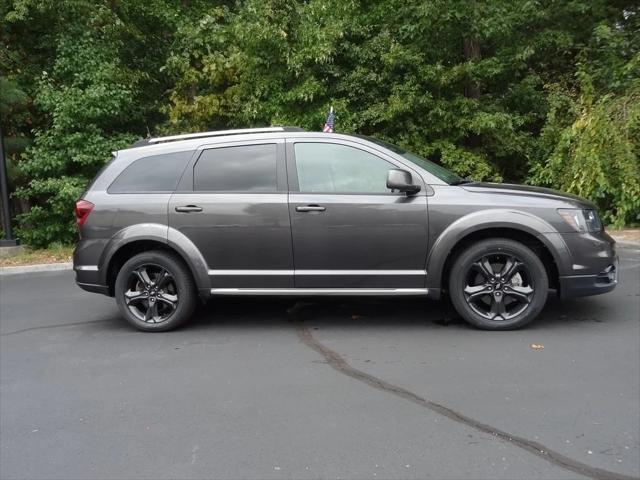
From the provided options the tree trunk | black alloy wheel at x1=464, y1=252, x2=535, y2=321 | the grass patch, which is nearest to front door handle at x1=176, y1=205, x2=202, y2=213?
black alloy wheel at x1=464, y1=252, x2=535, y2=321

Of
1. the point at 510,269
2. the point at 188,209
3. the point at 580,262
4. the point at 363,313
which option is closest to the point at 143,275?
the point at 188,209

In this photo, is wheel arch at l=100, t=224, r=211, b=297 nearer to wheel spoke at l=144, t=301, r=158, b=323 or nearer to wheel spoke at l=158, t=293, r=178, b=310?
wheel spoke at l=158, t=293, r=178, b=310

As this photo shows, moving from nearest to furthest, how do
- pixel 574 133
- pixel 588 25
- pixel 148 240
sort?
pixel 148 240
pixel 574 133
pixel 588 25

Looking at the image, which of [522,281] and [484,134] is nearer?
[522,281]

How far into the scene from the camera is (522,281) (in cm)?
549

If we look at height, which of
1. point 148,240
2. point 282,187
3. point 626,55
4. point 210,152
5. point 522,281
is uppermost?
point 626,55

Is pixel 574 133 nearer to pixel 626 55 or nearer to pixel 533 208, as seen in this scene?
pixel 626 55

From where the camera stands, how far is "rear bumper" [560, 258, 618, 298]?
538 cm

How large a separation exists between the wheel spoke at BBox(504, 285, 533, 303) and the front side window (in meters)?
1.38

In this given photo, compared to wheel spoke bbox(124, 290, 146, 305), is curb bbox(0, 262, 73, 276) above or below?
below

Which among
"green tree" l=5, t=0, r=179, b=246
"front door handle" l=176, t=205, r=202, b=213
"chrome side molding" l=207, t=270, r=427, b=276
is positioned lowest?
"chrome side molding" l=207, t=270, r=427, b=276

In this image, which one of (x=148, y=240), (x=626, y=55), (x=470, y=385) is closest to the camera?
(x=470, y=385)

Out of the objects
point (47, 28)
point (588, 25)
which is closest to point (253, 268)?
point (47, 28)

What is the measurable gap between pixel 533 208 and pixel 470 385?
1.88 m
